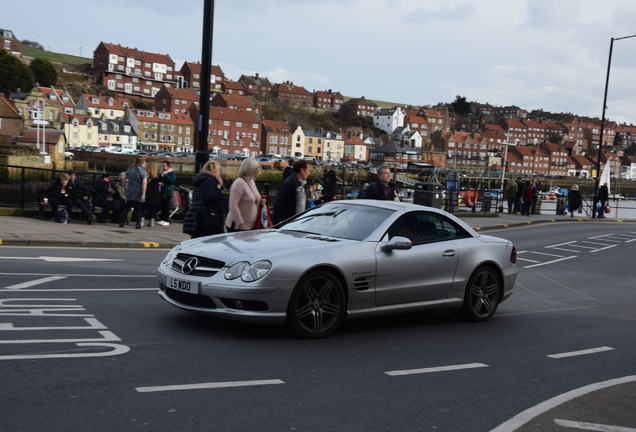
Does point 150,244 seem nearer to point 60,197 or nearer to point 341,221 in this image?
point 60,197

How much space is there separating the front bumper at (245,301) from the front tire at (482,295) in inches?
119

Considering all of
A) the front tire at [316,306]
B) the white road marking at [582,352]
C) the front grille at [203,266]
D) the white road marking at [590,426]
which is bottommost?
the white road marking at [582,352]

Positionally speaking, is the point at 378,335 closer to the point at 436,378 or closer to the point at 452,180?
the point at 436,378

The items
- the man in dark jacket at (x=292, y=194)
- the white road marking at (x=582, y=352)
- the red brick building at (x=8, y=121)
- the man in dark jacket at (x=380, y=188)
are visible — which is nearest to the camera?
the white road marking at (x=582, y=352)

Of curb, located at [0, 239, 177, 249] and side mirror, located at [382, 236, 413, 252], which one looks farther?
curb, located at [0, 239, 177, 249]

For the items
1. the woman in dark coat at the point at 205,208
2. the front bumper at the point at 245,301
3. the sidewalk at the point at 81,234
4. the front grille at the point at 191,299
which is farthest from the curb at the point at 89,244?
the front bumper at the point at 245,301

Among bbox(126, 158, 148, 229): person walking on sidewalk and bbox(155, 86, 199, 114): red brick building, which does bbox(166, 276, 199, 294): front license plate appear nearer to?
bbox(126, 158, 148, 229): person walking on sidewalk

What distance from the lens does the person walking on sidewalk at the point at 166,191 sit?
63.5ft

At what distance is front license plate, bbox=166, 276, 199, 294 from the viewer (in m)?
→ 7.07

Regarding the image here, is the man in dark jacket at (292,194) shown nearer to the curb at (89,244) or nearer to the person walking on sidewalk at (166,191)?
the curb at (89,244)

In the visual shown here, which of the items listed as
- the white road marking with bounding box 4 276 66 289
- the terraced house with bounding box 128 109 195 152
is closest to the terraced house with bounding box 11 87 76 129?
the terraced house with bounding box 128 109 195 152

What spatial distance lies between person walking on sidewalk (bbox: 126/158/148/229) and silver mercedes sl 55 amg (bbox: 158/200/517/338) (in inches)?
379

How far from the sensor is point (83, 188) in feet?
60.0

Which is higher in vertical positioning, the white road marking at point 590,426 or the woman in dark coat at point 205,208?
the woman in dark coat at point 205,208
